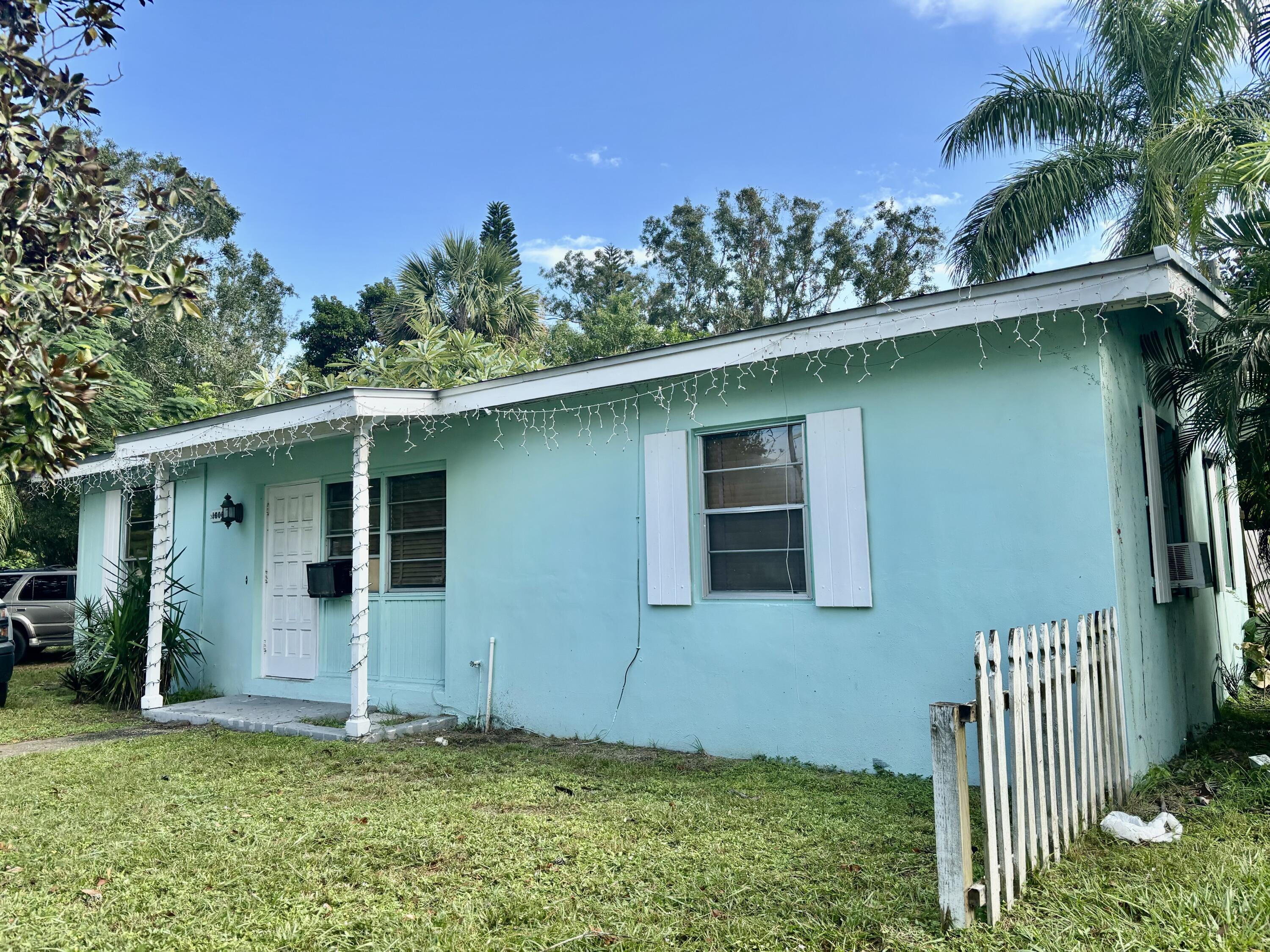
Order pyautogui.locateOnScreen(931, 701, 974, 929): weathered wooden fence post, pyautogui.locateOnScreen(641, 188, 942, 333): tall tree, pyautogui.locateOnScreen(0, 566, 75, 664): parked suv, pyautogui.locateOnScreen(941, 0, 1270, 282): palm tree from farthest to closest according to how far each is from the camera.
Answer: pyautogui.locateOnScreen(641, 188, 942, 333): tall tree
pyautogui.locateOnScreen(0, 566, 75, 664): parked suv
pyautogui.locateOnScreen(941, 0, 1270, 282): palm tree
pyautogui.locateOnScreen(931, 701, 974, 929): weathered wooden fence post

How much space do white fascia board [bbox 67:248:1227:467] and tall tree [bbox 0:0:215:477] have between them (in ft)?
7.58

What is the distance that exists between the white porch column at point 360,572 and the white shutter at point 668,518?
243 cm

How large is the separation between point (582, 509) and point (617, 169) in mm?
26346

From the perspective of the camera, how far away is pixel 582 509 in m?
6.98

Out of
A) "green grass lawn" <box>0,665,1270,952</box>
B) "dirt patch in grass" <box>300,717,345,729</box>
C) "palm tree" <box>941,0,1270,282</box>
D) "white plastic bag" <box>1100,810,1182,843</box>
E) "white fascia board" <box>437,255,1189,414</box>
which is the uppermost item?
"palm tree" <box>941,0,1270,282</box>

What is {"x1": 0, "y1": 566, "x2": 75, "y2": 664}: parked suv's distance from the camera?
13.8 m

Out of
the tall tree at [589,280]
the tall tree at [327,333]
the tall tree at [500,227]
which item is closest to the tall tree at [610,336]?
the tall tree at [500,227]

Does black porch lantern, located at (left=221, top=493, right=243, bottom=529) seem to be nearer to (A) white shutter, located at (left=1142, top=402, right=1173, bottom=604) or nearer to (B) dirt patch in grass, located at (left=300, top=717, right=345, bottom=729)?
(B) dirt patch in grass, located at (left=300, top=717, right=345, bottom=729)

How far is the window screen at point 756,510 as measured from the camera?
6020mm

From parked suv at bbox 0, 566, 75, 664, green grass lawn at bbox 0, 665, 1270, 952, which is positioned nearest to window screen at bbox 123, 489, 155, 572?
parked suv at bbox 0, 566, 75, 664

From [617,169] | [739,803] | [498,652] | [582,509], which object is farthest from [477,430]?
[617,169]

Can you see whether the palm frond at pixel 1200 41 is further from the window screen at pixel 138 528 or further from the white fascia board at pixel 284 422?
the window screen at pixel 138 528

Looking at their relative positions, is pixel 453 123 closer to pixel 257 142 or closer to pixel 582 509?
pixel 257 142

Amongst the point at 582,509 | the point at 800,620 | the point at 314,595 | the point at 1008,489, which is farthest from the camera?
the point at 314,595
